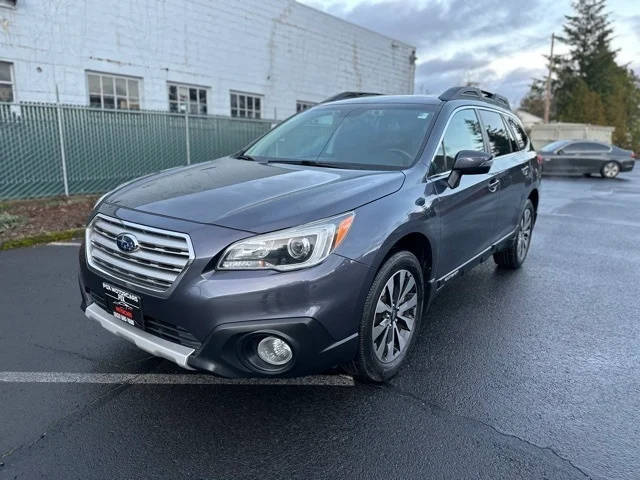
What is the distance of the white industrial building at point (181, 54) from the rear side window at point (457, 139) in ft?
33.7

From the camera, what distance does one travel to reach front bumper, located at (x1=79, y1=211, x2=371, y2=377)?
2.29 m

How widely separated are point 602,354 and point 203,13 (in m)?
14.1

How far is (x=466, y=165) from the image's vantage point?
10.8 feet

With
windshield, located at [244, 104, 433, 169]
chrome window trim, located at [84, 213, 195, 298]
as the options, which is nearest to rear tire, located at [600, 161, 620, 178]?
windshield, located at [244, 104, 433, 169]

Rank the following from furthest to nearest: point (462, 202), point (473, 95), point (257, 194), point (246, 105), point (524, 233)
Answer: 1. point (246, 105)
2. point (524, 233)
3. point (473, 95)
4. point (462, 202)
5. point (257, 194)

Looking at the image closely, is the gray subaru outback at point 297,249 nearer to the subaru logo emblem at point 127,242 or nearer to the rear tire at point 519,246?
the subaru logo emblem at point 127,242

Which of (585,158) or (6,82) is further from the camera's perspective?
(585,158)

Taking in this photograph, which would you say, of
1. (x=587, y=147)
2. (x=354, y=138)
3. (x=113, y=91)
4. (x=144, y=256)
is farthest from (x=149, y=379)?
(x=587, y=147)

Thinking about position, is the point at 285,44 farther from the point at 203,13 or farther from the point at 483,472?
the point at 483,472

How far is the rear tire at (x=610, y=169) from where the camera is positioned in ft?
59.6

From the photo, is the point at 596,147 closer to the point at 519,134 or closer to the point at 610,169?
the point at 610,169

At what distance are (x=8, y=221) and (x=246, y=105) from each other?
10139 mm

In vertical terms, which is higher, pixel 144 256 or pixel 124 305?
pixel 144 256

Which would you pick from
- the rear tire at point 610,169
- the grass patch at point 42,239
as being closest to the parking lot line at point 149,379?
the grass patch at point 42,239
